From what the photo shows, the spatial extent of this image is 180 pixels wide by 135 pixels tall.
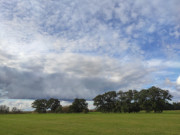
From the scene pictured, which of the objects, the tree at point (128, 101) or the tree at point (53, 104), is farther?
the tree at point (53, 104)

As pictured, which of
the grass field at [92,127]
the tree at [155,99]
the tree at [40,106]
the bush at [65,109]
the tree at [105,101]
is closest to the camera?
the grass field at [92,127]

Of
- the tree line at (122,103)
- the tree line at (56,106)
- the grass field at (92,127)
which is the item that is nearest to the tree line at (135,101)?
the tree line at (122,103)

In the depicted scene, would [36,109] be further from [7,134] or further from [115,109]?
[7,134]

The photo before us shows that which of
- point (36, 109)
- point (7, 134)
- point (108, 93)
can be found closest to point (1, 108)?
point (36, 109)

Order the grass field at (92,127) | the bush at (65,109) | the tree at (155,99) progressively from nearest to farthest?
the grass field at (92,127) → the tree at (155,99) → the bush at (65,109)

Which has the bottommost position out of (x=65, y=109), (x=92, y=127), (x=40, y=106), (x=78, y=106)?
(x=65, y=109)

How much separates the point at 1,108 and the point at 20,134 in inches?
4935

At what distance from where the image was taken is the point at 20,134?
57.7 ft

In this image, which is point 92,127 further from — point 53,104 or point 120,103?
point 53,104

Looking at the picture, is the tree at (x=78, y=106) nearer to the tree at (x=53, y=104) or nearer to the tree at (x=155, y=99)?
the tree at (x=53, y=104)

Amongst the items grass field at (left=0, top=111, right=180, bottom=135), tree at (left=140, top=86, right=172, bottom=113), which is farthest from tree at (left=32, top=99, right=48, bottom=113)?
grass field at (left=0, top=111, right=180, bottom=135)

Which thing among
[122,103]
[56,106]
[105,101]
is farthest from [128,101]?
[56,106]

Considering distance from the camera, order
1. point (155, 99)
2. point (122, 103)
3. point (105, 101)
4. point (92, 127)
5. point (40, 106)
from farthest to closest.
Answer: point (40, 106) < point (105, 101) < point (122, 103) < point (155, 99) < point (92, 127)

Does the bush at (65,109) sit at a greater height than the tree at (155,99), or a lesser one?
lesser
